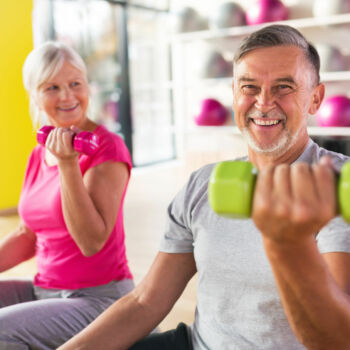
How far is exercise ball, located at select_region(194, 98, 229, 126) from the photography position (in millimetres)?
4422

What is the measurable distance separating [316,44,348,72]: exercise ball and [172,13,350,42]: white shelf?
0.64ft

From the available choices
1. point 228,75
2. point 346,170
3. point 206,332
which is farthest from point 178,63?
point 346,170

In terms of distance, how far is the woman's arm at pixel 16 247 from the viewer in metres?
1.36

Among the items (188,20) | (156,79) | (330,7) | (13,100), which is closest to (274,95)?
(330,7)

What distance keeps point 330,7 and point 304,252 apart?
11.8ft

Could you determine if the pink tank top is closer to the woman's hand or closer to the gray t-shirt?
the woman's hand

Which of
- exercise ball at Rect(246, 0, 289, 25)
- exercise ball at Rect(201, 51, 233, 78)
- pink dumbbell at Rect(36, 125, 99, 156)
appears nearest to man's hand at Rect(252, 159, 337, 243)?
pink dumbbell at Rect(36, 125, 99, 156)

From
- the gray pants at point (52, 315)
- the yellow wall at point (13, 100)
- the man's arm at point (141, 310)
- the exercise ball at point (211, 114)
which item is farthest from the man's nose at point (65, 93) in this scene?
the exercise ball at point (211, 114)

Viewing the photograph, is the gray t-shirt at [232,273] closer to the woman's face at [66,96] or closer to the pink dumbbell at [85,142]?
the pink dumbbell at [85,142]

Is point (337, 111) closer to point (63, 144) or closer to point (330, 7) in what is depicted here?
point (330, 7)

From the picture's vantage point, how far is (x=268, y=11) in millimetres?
3969

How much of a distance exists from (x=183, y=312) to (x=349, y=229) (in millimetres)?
1347

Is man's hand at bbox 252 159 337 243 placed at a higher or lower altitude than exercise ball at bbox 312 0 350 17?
lower

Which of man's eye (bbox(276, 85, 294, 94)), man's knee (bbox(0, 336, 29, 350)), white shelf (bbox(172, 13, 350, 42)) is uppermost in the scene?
white shelf (bbox(172, 13, 350, 42))
